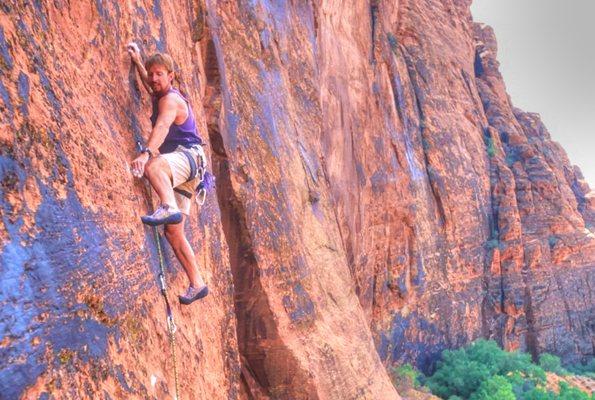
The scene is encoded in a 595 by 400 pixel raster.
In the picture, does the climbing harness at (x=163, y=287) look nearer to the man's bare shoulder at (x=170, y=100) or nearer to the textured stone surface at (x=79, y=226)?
the textured stone surface at (x=79, y=226)

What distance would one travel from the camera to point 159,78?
411 centimetres

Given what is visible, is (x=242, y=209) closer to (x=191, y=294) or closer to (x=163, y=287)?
(x=191, y=294)

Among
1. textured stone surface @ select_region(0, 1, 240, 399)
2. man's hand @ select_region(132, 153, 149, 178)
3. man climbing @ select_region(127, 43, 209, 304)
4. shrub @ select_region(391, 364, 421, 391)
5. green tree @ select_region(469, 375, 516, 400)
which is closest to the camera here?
textured stone surface @ select_region(0, 1, 240, 399)

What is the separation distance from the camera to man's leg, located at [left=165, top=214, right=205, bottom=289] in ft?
12.8

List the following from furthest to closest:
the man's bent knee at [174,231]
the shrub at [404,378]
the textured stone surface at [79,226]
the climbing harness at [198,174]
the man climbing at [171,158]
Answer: the shrub at [404,378] < the climbing harness at [198,174] < the man's bent knee at [174,231] < the man climbing at [171,158] < the textured stone surface at [79,226]

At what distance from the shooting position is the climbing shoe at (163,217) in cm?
347

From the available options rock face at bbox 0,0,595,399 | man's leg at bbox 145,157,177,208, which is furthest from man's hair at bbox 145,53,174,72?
man's leg at bbox 145,157,177,208

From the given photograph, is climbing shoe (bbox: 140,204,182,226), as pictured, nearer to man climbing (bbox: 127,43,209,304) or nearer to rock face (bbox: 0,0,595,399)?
man climbing (bbox: 127,43,209,304)

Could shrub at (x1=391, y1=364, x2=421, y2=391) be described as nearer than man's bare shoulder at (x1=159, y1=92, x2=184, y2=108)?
No

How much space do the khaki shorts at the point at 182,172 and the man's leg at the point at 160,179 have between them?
90 millimetres

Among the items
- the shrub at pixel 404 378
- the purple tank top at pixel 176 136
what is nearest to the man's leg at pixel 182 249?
the purple tank top at pixel 176 136

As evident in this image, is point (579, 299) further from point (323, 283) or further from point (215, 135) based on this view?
point (215, 135)

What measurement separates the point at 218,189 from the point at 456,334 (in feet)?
59.0

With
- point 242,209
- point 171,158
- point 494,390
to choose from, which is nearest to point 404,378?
point 494,390
